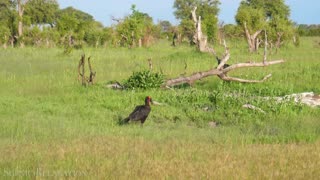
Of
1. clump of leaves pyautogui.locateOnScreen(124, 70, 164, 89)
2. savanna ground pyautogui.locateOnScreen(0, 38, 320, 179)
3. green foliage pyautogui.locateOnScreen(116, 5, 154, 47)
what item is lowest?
savanna ground pyautogui.locateOnScreen(0, 38, 320, 179)

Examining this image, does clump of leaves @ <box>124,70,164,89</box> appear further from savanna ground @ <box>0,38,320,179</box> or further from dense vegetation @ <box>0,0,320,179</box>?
savanna ground @ <box>0,38,320,179</box>

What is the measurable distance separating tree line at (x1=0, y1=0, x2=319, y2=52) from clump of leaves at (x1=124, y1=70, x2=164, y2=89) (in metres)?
15.0

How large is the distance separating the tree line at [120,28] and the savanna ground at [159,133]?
15.3m

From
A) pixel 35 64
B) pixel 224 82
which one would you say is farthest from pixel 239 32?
pixel 224 82

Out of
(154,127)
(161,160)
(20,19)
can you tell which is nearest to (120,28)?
(20,19)

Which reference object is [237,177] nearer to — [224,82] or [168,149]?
[168,149]

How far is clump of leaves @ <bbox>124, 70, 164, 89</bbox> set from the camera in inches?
539

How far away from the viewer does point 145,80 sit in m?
13.7

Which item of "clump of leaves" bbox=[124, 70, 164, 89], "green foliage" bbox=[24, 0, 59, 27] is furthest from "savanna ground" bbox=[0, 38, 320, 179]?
"green foliage" bbox=[24, 0, 59, 27]

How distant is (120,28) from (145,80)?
2298 cm

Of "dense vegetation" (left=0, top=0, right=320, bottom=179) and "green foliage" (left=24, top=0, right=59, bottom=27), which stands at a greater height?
"green foliage" (left=24, top=0, right=59, bottom=27)

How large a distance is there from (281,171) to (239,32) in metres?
32.3

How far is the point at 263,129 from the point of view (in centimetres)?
945

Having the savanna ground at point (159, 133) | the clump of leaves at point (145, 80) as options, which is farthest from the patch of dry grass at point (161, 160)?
the clump of leaves at point (145, 80)
